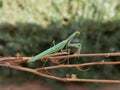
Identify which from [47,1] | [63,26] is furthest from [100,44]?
[47,1]

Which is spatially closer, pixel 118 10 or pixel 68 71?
pixel 68 71

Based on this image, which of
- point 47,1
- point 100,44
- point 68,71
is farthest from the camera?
point 47,1

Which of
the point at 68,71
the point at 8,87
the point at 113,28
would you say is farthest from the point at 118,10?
the point at 8,87

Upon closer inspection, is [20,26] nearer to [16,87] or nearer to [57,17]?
[57,17]

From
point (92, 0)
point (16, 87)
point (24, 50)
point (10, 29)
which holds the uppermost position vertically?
point (92, 0)

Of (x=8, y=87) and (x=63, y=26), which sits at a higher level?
(x=63, y=26)

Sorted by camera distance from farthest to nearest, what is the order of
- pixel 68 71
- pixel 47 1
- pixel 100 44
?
1. pixel 47 1
2. pixel 100 44
3. pixel 68 71
